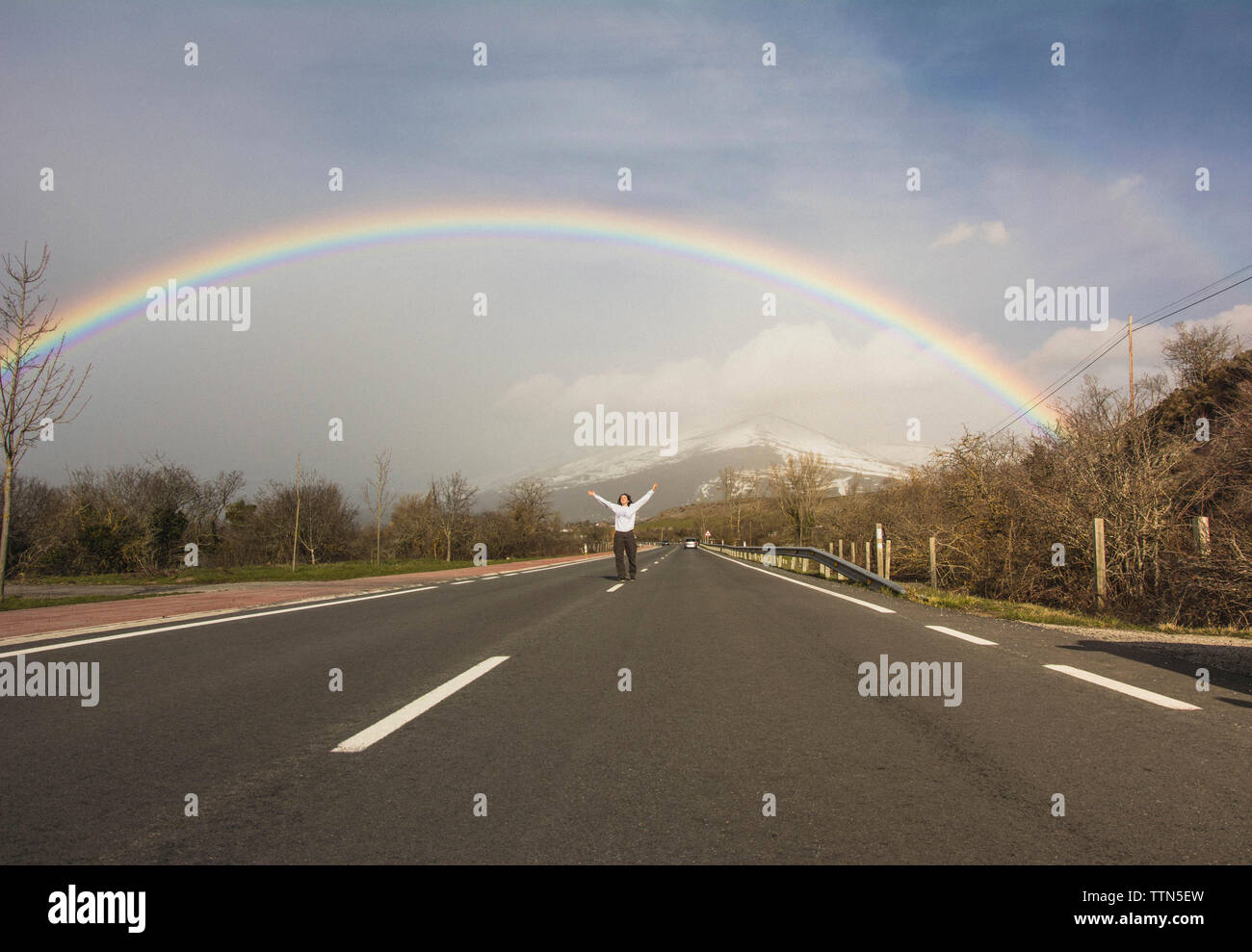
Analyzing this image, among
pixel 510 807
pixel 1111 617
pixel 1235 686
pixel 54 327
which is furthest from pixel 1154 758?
pixel 54 327

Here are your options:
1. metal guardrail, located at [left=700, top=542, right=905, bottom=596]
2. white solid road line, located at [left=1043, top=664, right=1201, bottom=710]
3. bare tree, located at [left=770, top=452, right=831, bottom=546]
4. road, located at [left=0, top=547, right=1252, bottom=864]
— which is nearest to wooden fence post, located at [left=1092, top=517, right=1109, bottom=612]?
metal guardrail, located at [left=700, top=542, right=905, bottom=596]

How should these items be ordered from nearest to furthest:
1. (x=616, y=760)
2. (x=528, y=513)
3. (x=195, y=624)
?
(x=616, y=760) → (x=195, y=624) → (x=528, y=513)

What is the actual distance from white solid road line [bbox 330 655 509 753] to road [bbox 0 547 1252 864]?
0.05 meters

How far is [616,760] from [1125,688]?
4298mm

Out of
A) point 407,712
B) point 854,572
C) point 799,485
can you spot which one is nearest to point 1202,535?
point 854,572

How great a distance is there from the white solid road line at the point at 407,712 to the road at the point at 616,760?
48 mm

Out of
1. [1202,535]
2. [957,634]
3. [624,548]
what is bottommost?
[957,634]

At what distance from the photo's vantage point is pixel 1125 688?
220 inches

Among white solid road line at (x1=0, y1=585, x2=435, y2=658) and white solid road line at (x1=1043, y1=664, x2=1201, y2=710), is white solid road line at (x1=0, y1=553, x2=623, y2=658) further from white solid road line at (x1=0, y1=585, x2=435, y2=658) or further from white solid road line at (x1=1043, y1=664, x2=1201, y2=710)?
white solid road line at (x1=1043, y1=664, x2=1201, y2=710)

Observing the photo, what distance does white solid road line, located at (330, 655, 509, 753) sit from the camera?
408cm

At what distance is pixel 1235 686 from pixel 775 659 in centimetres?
362

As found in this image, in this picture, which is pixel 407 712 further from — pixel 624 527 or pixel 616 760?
pixel 624 527

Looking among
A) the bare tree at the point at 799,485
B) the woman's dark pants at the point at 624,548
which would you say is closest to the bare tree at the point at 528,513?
the bare tree at the point at 799,485
